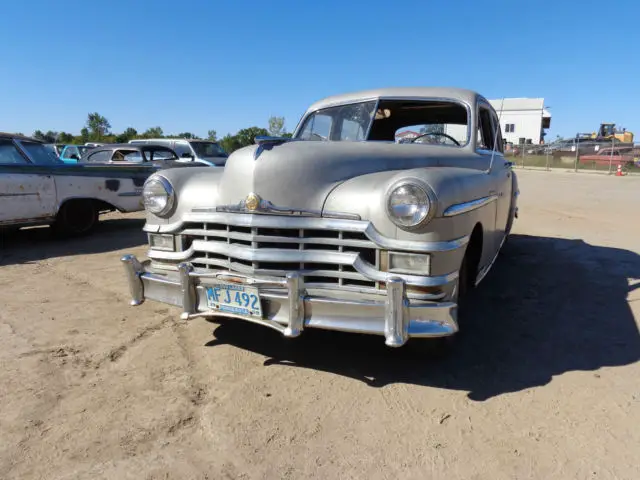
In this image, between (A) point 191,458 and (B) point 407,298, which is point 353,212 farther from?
(A) point 191,458

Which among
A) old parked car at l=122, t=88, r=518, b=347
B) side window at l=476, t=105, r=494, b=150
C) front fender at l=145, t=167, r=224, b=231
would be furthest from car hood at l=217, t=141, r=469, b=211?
side window at l=476, t=105, r=494, b=150

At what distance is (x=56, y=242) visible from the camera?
6.86 m

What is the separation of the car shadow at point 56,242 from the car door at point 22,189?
45 centimetres

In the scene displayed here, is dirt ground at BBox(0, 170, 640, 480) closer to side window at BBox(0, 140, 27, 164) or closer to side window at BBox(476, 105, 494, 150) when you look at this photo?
side window at BBox(476, 105, 494, 150)

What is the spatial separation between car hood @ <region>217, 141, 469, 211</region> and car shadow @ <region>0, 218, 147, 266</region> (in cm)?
427

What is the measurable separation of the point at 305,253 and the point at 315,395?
78cm

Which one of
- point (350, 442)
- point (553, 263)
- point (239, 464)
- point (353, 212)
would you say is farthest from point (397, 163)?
point (553, 263)

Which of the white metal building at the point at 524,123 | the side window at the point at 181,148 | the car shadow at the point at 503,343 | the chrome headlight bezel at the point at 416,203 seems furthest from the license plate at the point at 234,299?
the white metal building at the point at 524,123

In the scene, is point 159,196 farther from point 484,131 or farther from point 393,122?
point 484,131

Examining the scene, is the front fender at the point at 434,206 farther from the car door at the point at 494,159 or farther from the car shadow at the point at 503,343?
the car door at the point at 494,159

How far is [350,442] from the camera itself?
215 cm

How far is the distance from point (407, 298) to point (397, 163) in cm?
109

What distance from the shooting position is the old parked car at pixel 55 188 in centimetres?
603

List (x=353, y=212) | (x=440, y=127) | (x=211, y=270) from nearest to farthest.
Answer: (x=353, y=212), (x=211, y=270), (x=440, y=127)
